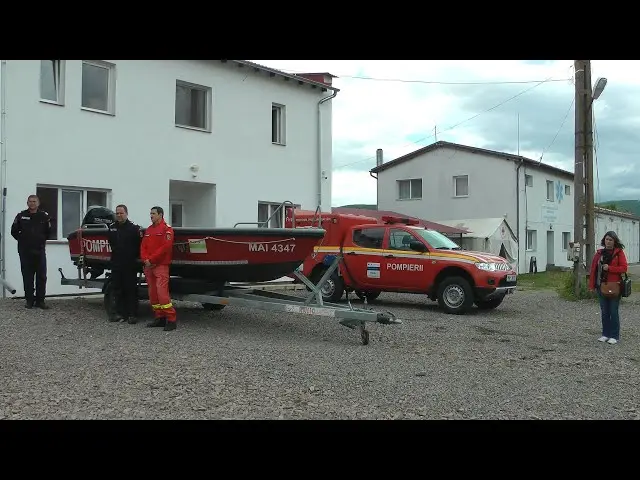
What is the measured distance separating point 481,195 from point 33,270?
22981 mm

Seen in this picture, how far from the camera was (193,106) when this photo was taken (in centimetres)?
1689

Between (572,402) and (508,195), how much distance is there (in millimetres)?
24399

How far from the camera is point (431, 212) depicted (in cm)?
3164

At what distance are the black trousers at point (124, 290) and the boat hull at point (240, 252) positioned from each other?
0.27 meters

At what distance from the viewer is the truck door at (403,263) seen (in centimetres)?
1302

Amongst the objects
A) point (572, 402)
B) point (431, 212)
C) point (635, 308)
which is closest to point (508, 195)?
point (431, 212)

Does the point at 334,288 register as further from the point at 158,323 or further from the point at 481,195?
the point at 481,195

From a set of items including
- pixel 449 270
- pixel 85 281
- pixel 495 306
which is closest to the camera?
pixel 85 281

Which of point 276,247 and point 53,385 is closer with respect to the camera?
point 53,385

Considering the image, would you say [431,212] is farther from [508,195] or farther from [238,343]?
[238,343]

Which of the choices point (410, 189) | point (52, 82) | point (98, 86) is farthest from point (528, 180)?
point (52, 82)

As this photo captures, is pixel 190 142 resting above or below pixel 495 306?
above

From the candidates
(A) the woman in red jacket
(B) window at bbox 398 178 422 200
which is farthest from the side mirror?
(B) window at bbox 398 178 422 200

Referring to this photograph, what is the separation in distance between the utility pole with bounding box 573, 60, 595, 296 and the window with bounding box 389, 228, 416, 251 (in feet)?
17.9
